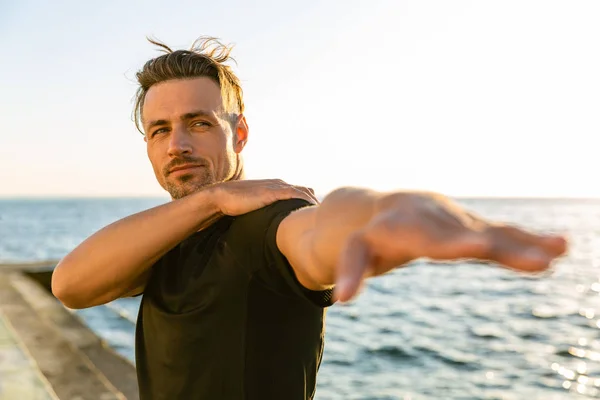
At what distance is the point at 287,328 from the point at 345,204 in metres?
0.63

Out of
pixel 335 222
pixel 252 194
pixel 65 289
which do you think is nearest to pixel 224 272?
pixel 252 194

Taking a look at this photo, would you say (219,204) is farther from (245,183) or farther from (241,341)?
(241,341)

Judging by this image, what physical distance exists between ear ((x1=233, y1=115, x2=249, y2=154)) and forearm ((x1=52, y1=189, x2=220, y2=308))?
0.80m

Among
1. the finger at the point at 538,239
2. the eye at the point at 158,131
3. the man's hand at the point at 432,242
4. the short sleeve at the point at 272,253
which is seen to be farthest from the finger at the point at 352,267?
the eye at the point at 158,131

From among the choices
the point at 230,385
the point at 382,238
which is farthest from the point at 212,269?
the point at 382,238

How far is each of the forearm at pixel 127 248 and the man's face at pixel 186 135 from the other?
449 millimetres

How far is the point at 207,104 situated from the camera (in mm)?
2521

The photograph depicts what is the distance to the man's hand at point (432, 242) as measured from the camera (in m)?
0.95

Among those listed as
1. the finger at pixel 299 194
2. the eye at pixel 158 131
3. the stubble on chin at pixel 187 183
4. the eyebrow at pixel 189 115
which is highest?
the eyebrow at pixel 189 115

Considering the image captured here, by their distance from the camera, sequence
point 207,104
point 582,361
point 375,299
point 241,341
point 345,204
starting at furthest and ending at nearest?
point 375,299, point 582,361, point 207,104, point 241,341, point 345,204

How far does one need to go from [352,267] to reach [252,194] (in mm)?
856

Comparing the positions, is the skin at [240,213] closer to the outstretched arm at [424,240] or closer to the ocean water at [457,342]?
the outstretched arm at [424,240]

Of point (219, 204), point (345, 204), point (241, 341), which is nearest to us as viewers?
point (345, 204)

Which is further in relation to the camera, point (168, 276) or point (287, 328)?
point (168, 276)
